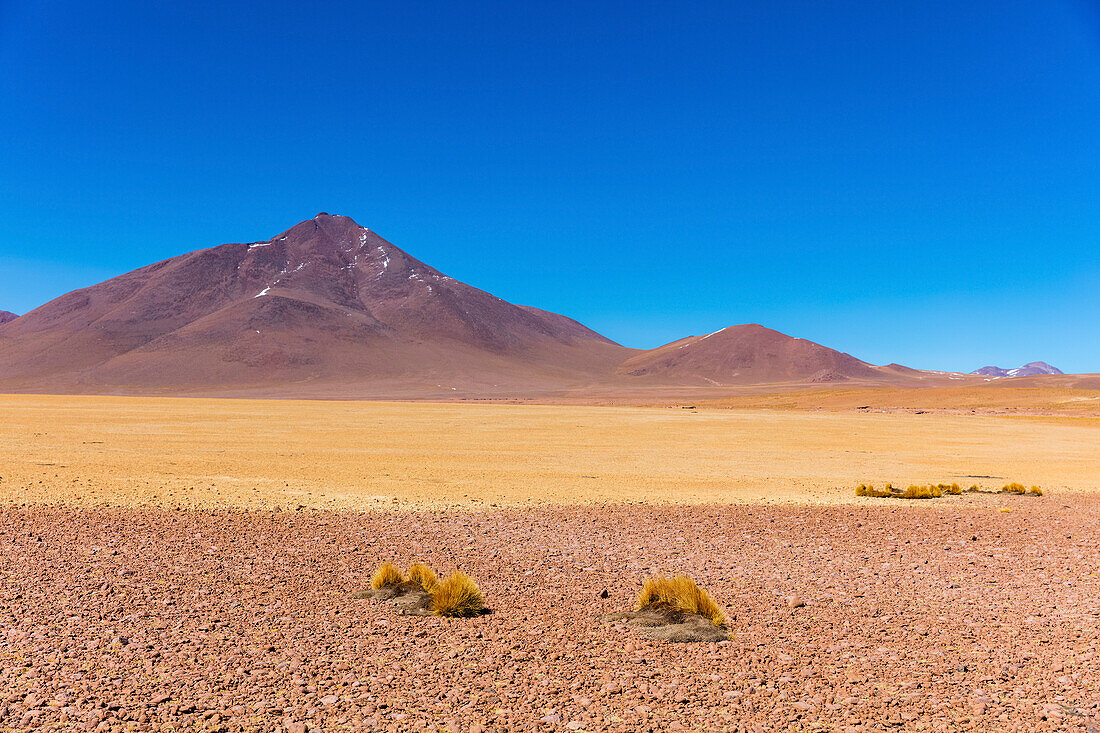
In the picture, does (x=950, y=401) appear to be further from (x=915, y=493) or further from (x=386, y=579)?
(x=386, y=579)

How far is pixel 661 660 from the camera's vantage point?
6070 mm

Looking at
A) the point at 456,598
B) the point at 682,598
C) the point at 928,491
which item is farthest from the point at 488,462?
the point at 682,598

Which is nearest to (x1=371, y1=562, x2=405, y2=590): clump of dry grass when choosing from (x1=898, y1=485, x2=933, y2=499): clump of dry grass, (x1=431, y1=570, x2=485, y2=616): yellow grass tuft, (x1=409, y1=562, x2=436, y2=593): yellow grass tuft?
(x1=409, y1=562, x2=436, y2=593): yellow grass tuft

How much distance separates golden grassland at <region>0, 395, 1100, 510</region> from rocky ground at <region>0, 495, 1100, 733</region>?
11.5ft

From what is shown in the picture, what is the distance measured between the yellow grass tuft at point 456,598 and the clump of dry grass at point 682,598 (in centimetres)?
163

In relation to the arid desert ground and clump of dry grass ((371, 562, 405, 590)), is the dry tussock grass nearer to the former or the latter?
the arid desert ground

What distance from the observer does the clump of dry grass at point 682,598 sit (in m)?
6.98

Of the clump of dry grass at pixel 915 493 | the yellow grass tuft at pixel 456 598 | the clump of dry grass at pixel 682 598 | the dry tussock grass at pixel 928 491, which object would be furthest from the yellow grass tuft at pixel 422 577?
the clump of dry grass at pixel 915 493

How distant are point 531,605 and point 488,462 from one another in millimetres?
14626

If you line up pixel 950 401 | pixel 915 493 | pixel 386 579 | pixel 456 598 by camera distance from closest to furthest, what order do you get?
1. pixel 456 598
2. pixel 386 579
3. pixel 915 493
4. pixel 950 401

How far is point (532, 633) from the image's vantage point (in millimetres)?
6688

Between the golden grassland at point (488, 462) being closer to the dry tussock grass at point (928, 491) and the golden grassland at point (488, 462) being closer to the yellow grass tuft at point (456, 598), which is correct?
Result: the dry tussock grass at point (928, 491)

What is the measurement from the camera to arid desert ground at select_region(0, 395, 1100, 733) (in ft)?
16.9

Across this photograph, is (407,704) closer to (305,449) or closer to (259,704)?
(259,704)
